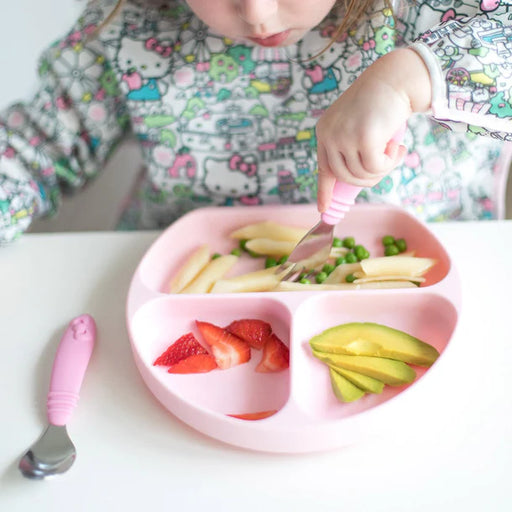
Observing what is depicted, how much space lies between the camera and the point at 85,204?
149cm

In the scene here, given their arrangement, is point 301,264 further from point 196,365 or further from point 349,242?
point 196,365

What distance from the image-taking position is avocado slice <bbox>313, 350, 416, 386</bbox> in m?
0.63

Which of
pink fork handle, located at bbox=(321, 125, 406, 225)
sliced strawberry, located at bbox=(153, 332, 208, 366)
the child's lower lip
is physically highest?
the child's lower lip

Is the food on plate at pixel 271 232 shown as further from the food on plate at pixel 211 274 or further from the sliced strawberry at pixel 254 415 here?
the sliced strawberry at pixel 254 415

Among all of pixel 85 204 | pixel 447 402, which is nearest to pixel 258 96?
pixel 447 402

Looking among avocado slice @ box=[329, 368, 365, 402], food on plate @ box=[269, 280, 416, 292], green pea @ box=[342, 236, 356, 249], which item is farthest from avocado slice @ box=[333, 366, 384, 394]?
green pea @ box=[342, 236, 356, 249]

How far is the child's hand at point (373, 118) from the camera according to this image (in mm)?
628

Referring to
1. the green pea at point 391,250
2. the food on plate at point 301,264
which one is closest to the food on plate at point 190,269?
the food on plate at point 301,264

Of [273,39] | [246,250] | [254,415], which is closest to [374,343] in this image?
[254,415]

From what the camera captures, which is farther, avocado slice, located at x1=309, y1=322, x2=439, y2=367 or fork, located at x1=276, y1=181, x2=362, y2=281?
fork, located at x1=276, y1=181, x2=362, y2=281

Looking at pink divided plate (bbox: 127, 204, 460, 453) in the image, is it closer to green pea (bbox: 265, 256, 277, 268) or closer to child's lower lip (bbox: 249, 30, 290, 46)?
green pea (bbox: 265, 256, 277, 268)

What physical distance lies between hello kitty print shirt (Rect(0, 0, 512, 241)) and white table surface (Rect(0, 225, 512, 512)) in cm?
23

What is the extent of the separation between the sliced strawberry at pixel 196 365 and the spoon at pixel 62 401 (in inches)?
3.8

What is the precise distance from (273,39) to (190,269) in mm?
288
